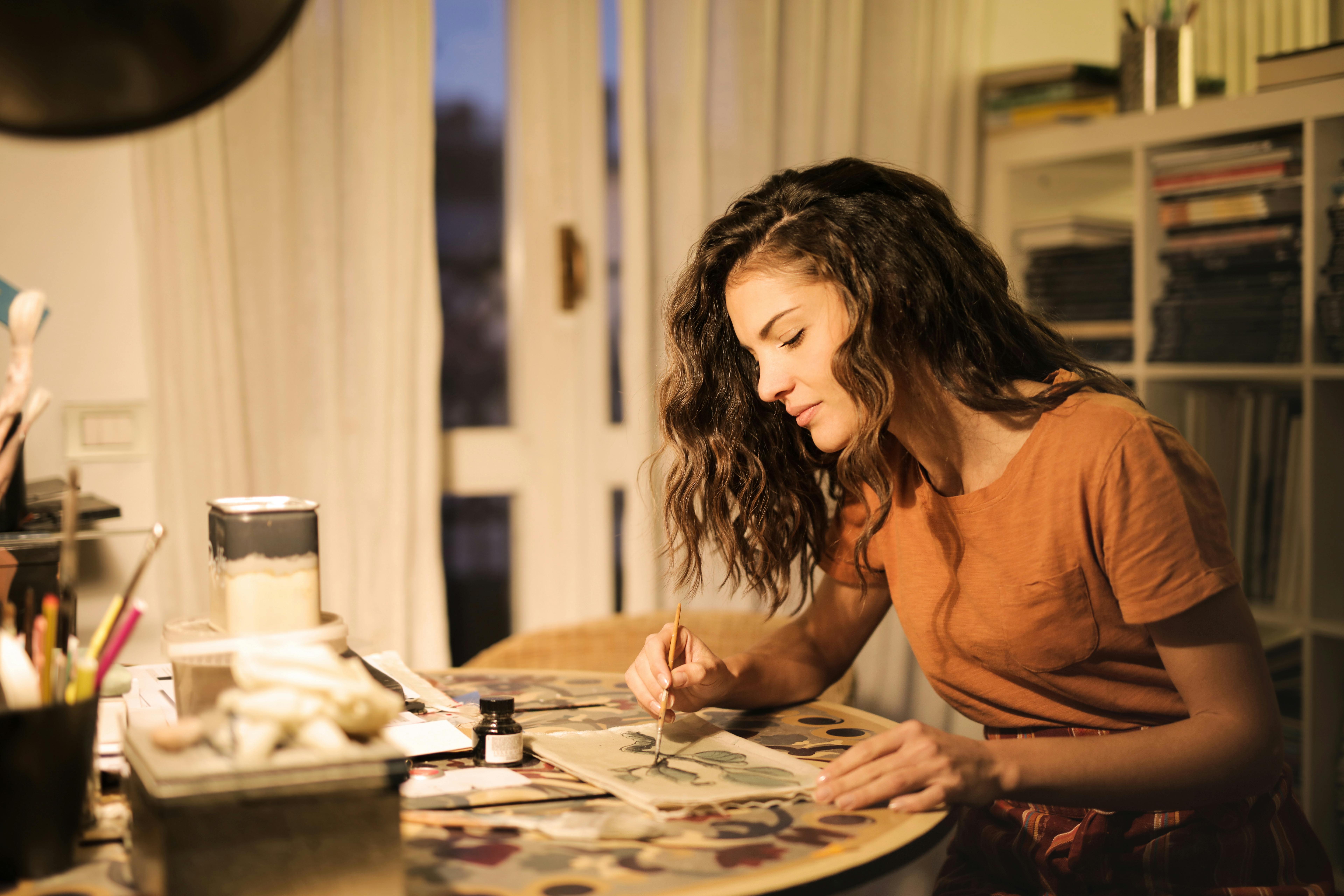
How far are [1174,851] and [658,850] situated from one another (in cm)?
62

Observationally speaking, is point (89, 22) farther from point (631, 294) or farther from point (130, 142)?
point (631, 294)

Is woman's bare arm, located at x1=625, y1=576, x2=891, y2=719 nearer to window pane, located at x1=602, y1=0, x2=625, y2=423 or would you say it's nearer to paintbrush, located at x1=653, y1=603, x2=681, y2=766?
paintbrush, located at x1=653, y1=603, x2=681, y2=766

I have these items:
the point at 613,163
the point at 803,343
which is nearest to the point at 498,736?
the point at 803,343

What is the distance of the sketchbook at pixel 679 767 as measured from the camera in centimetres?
99

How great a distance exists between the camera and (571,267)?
247 cm

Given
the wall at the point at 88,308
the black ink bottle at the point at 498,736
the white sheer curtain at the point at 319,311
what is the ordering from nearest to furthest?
the black ink bottle at the point at 498,736
the wall at the point at 88,308
the white sheer curtain at the point at 319,311

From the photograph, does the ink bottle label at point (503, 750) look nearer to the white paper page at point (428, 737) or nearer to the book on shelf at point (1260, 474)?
the white paper page at point (428, 737)

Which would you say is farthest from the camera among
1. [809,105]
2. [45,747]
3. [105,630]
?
[809,105]

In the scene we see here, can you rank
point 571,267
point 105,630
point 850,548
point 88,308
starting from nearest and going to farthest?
point 105,630, point 850,548, point 88,308, point 571,267

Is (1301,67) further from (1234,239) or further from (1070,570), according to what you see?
(1070,570)

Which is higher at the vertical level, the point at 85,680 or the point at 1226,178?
the point at 1226,178

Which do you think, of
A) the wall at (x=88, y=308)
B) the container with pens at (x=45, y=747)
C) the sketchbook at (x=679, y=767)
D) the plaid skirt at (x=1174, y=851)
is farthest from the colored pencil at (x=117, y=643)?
the wall at (x=88, y=308)

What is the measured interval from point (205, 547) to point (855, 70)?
1.78 meters

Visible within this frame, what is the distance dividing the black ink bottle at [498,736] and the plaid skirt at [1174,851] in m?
0.49
